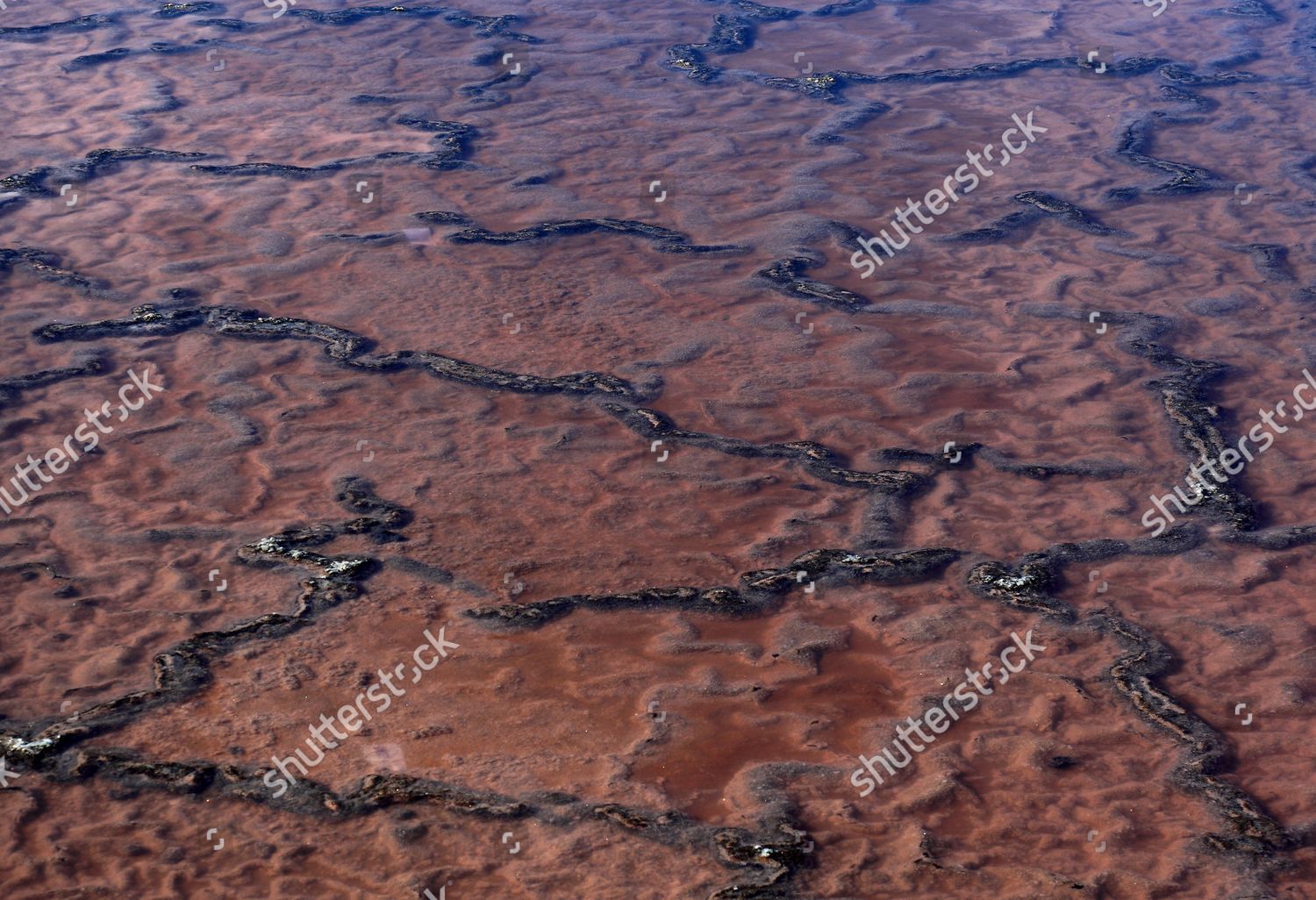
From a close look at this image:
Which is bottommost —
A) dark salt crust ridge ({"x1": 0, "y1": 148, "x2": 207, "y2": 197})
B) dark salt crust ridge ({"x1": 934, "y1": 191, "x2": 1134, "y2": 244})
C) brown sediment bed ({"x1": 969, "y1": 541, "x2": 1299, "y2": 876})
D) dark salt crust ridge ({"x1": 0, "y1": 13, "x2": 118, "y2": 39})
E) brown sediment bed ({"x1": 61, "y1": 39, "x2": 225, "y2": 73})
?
brown sediment bed ({"x1": 969, "y1": 541, "x2": 1299, "y2": 876})

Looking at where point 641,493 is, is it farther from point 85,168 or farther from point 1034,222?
point 85,168

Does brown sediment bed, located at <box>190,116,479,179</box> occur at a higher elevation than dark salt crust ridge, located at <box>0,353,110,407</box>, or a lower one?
higher

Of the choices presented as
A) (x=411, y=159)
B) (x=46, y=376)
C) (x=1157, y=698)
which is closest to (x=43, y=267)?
(x=46, y=376)

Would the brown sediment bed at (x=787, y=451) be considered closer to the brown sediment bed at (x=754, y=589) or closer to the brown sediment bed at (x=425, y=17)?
the brown sediment bed at (x=754, y=589)

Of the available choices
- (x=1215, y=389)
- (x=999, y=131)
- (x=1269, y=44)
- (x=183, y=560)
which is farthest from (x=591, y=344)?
(x=1269, y=44)

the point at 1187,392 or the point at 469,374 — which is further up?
the point at 469,374

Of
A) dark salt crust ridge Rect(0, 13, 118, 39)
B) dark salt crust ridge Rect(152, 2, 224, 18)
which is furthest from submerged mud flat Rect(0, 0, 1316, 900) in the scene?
dark salt crust ridge Rect(152, 2, 224, 18)

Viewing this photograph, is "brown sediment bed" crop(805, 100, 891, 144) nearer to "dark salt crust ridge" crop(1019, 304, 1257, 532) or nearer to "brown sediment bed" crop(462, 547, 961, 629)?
"dark salt crust ridge" crop(1019, 304, 1257, 532)

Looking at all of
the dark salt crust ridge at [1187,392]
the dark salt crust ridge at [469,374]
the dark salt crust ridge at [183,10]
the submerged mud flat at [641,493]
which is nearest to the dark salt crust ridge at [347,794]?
the submerged mud flat at [641,493]
